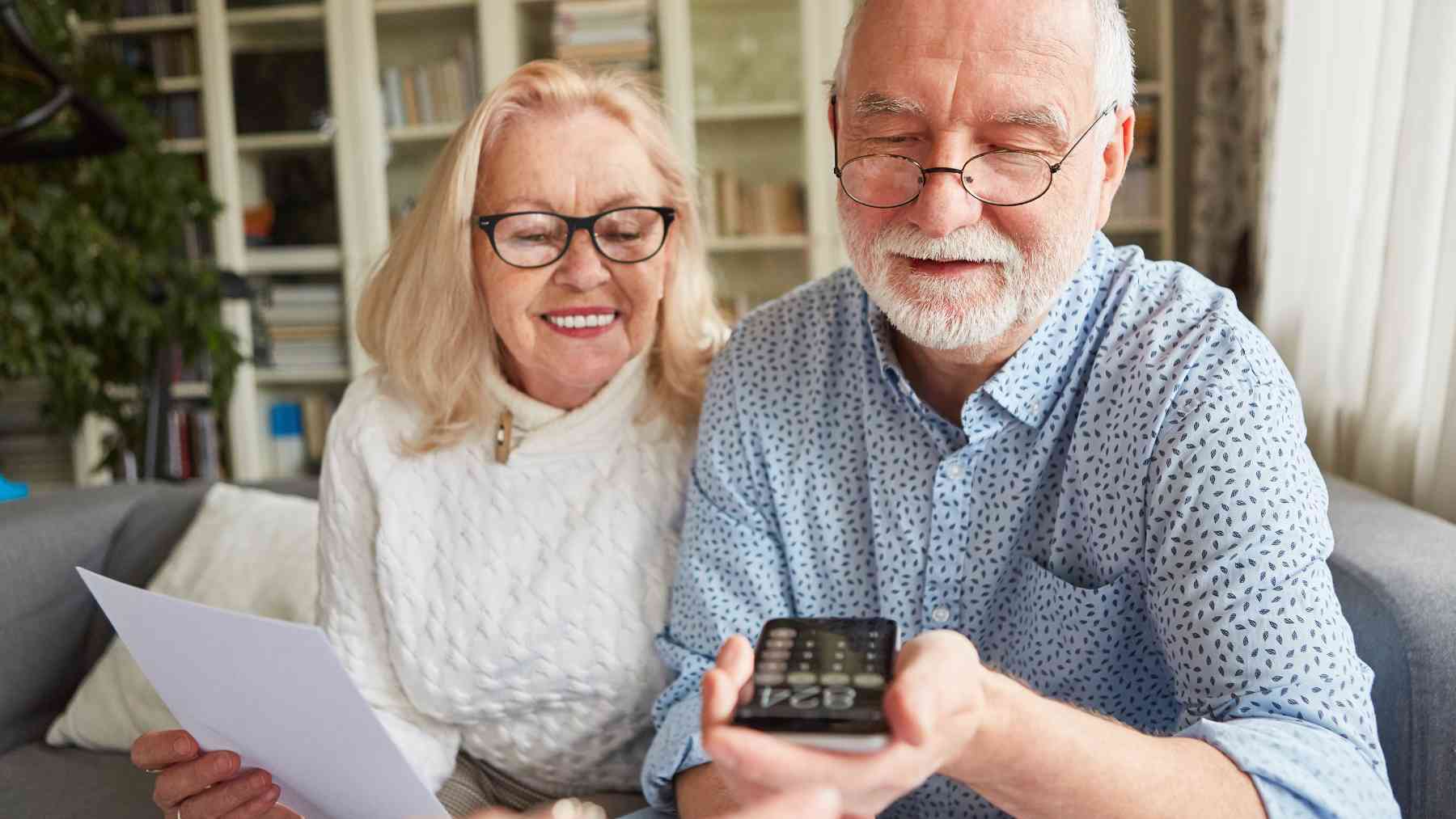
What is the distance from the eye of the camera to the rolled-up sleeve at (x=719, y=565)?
1.08 metres

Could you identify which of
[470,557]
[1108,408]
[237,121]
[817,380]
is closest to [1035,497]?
[1108,408]

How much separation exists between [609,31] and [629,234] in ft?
8.40

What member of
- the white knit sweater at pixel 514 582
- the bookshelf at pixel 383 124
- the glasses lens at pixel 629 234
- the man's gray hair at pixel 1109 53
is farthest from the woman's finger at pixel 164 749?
the bookshelf at pixel 383 124

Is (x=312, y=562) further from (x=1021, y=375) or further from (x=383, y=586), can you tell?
(x=1021, y=375)

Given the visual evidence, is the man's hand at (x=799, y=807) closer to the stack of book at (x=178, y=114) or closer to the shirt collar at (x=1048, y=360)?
the shirt collar at (x=1048, y=360)

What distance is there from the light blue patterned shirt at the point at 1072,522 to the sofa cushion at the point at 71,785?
809 millimetres

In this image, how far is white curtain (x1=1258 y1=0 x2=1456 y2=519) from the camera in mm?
1380

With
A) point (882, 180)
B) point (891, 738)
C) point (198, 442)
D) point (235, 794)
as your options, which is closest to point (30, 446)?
point (198, 442)

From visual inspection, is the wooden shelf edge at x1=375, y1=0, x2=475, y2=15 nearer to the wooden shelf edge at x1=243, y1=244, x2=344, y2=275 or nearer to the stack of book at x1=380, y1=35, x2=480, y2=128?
the stack of book at x1=380, y1=35, x2=480, y2=128

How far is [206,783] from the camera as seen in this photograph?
100 cm

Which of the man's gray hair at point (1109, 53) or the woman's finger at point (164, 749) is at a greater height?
the man's gray hair at point (1109, 53)

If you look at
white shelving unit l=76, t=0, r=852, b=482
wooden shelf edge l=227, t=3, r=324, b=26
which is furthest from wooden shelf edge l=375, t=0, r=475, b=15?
wooden shelf edge l=227, t=3, r=324, b=26

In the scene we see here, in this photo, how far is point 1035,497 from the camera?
3.36 ft

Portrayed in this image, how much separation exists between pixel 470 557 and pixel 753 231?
2.57 metres
